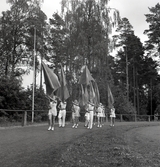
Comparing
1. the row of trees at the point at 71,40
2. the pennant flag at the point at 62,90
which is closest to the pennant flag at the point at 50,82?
the pennant flag at the point at 62,90

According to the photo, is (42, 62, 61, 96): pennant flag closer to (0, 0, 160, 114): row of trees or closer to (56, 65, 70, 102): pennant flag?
(56, 65, 70, 102): pennant flag

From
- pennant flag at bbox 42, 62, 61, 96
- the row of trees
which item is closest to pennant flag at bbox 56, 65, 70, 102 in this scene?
pennant flag at bbox 42, 62, 61, 96

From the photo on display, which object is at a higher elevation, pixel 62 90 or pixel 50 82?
pixel 50 82

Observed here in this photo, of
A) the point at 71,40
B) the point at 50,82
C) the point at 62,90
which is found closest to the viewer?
the point at 50,82

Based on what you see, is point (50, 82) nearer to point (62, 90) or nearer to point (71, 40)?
point (62, 90)

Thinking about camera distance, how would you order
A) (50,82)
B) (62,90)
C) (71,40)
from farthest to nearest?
(71,40), (62,90), (50,82)

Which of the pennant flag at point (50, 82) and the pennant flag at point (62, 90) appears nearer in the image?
the pennant flag at point (50, 82)

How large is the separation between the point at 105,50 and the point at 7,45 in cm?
1365

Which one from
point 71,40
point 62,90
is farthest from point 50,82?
point 71,40

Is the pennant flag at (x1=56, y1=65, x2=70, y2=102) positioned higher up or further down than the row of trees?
further down

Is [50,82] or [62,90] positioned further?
[62,90]

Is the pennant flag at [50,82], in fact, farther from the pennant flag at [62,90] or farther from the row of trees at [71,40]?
the row of trees at [71,40]

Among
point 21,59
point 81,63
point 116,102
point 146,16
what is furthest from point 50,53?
point 146,16

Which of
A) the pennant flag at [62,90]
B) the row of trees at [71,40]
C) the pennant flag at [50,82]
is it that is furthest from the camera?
the row of trees at [71,40]
